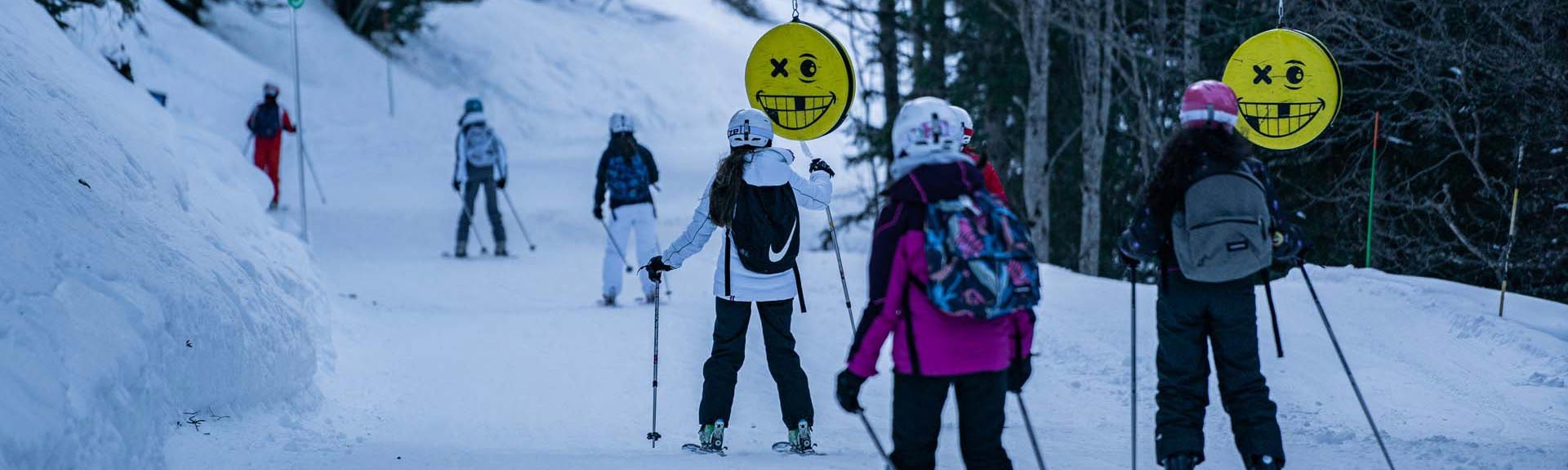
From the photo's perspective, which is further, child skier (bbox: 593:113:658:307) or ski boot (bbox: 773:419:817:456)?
child skier (bbox: 593:113:658:307)

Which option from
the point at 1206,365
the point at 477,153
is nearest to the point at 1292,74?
the point at 1206,365

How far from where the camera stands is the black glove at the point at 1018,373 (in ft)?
14.6

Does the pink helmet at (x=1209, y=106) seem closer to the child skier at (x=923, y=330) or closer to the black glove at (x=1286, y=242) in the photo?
the black glove at (x=1286, y=242)

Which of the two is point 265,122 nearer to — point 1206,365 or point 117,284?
point 117,284

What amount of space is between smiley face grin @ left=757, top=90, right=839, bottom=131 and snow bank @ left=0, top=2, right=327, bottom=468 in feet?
10.5

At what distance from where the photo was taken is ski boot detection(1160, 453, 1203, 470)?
512cm

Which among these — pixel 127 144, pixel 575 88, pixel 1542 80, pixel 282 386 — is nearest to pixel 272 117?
pixel 127 144

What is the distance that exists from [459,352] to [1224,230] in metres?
6.02

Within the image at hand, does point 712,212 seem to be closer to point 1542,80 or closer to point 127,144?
point 127,144

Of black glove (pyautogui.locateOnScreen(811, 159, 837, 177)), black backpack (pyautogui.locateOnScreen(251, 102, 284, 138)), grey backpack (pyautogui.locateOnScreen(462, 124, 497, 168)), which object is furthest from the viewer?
black backpack (pyautogui.locateOnScreen(251, 102, 284, 138))

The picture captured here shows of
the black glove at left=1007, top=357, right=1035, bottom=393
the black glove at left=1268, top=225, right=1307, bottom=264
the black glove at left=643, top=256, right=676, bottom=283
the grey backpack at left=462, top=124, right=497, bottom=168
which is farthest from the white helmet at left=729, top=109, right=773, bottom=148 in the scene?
the grey backpack at left=462, top=124, right=497, bottom=168

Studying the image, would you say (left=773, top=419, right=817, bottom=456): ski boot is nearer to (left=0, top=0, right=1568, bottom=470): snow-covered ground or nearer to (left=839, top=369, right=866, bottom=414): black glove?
(left=0, top=0, right=1568, bottom=470): snow-covered ground

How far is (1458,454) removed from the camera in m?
5.98

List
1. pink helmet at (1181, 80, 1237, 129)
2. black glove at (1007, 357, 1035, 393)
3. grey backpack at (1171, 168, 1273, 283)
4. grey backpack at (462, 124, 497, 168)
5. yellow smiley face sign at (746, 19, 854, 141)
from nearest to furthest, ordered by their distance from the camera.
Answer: black glove at (1007, 357, 1035, 393), grey backpack at (1171, 168, 1273, 283), pink helmet at (1181, 80, 1237, 129), yellow smiley face sign at (746, 19, 854, 141), grey backpack at (462, 124, 497, 168)
